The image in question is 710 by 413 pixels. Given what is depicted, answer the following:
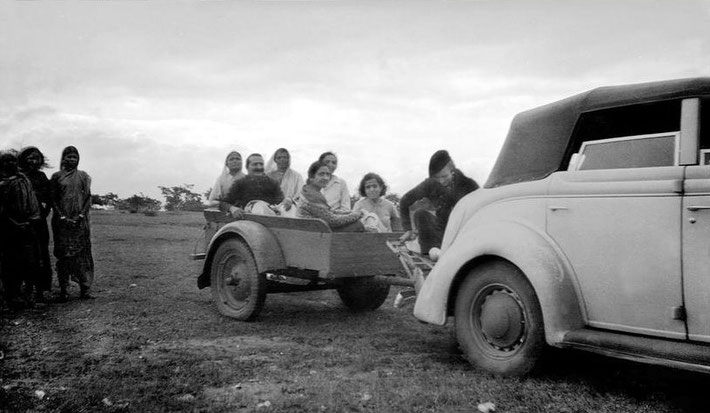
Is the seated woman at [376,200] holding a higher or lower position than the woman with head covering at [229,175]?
lower

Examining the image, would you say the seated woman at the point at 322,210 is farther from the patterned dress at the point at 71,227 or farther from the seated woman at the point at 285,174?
the patterned dress at the point at 71,227

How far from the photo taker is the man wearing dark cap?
17.1 feet

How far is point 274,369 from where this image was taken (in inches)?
162

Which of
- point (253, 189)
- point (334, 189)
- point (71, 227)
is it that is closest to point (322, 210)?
point (253, 189)

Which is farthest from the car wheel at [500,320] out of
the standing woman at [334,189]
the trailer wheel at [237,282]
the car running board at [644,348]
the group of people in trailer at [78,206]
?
the standing woman at [334,189]

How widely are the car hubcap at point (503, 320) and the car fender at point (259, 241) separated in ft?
7.68

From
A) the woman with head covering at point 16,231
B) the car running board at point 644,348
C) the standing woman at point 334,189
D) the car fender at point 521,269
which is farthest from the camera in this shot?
the standing woman at point 334,189

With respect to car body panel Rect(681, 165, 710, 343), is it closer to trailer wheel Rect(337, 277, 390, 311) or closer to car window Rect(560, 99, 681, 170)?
car window Rect(560, 99, 681, 170)

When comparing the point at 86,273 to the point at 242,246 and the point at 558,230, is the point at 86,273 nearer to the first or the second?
the point at 242,246

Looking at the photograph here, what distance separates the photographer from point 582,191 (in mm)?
3541

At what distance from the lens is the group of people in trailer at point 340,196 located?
5.29m

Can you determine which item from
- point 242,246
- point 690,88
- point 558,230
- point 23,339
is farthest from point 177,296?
point 690,88

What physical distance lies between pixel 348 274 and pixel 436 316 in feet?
4.76

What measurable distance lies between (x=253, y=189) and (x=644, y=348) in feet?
14.9
